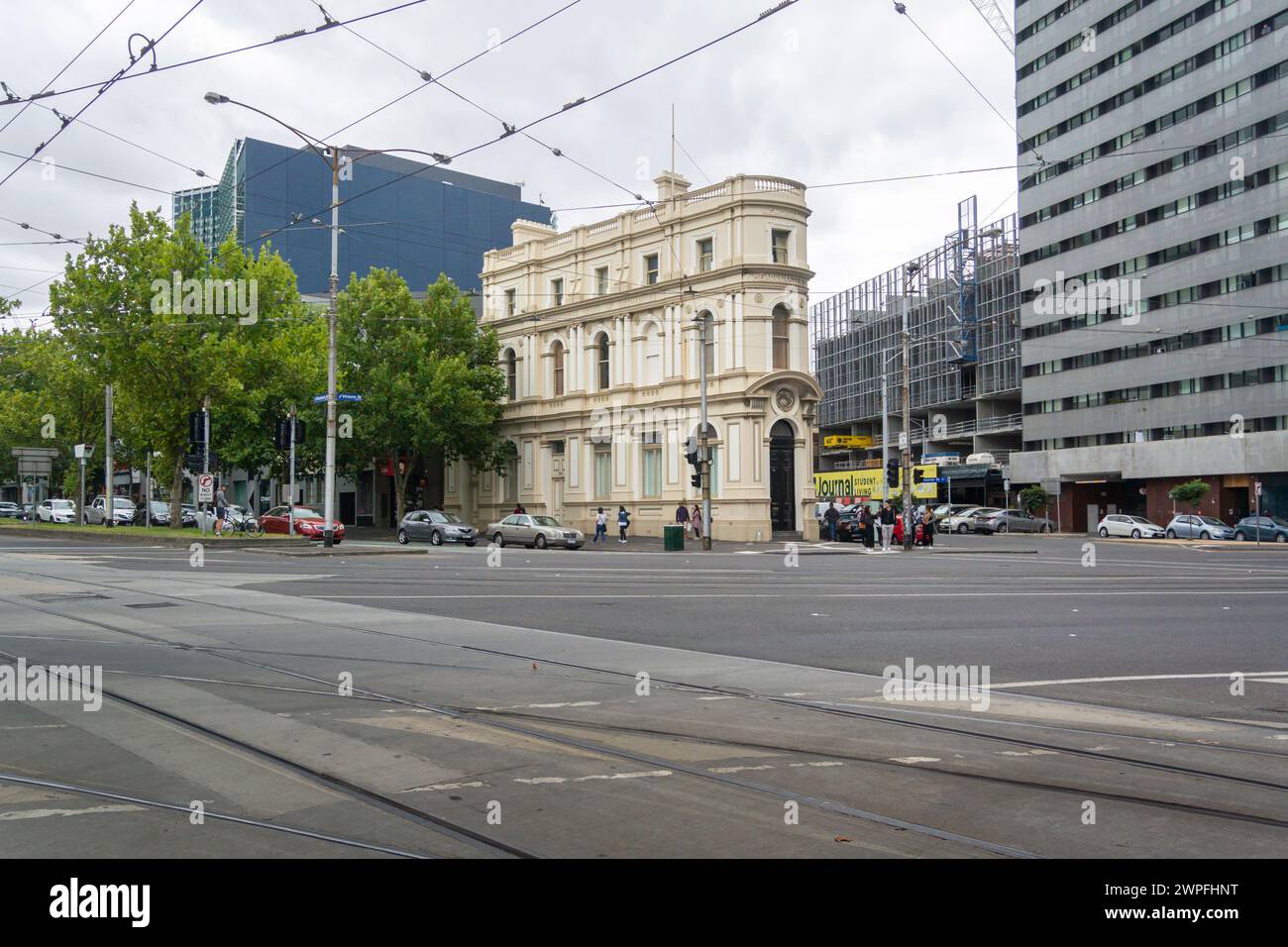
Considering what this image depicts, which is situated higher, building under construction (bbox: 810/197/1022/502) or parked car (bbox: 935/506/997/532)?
building under construction (bbox: 810/197/1022/502)

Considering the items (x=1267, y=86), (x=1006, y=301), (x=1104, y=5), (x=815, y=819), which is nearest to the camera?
(x=815, y=819)

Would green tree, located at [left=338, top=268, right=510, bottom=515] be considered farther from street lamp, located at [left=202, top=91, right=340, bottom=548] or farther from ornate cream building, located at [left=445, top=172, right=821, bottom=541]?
street lamp, located at [left=202, top=91, right=340, bottom=548]

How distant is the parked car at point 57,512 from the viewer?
60.2 m

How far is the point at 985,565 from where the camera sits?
2736 centimetres

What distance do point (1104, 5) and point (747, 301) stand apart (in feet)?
130

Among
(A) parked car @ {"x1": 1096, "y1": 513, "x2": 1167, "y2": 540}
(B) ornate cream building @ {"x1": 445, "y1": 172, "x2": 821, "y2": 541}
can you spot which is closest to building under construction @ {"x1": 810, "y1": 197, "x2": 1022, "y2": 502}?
(A) parked car @ {"x1": 1096, "y1": 513, "x2": 1167, "y2": 540}

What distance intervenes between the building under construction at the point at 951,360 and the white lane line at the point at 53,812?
71571 millimetres

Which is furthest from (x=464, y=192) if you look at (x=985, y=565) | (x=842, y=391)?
(x=985, y=565)

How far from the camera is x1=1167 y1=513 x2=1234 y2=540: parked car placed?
4725 cm

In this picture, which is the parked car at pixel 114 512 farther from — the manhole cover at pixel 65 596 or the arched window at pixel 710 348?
the manhole cover at pixel 65 596

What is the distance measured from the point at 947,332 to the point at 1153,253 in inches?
956

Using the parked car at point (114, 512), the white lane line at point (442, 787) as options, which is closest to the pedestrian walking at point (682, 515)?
the parked car at point (114, 512)

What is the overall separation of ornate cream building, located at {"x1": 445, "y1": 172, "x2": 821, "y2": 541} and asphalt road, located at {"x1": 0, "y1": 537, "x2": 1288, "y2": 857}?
28.6 m
